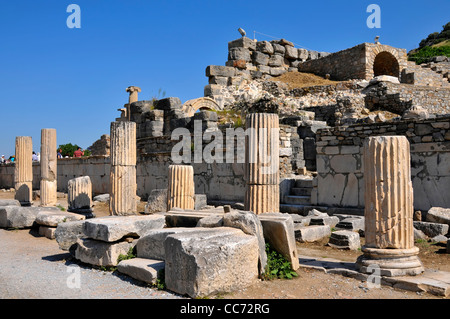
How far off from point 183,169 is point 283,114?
789 centimetres

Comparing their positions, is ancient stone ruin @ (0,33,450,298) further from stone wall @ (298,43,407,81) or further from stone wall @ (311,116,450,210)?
stone wall @ (298,43,407,81)

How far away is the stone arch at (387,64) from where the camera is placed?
2581cm

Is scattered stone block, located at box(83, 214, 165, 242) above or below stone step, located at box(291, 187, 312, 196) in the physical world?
below

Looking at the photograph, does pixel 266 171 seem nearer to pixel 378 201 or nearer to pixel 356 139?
pixel 378 201

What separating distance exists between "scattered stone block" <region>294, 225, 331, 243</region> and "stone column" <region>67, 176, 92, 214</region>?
6.09m

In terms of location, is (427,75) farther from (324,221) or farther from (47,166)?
(47,166)

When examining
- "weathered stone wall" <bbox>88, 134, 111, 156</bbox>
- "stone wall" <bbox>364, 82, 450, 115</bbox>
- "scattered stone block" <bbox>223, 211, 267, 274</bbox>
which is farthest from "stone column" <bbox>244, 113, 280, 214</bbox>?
"weathered stone wall" <bbox>88, 134, 111, 156</bbox>

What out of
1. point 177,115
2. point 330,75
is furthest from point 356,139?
point 330,75

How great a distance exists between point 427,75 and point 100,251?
952 inches

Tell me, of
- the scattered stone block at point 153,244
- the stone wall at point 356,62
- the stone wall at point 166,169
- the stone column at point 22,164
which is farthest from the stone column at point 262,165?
the stone wall at point 356,62

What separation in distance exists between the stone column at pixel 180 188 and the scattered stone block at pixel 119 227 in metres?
2.75

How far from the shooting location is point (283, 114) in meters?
16.8

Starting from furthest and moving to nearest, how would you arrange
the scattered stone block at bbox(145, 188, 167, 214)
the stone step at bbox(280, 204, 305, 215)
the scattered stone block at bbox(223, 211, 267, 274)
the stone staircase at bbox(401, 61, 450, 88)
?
the stone staircase at bbox(401, 61, 450, 88)
the scattered stone block at bbox(145, 188, 167, 214)
the stone step at bbox(280, 204, 305, 215)
the scattered stone block at bbox(223, 211, 267, 274)

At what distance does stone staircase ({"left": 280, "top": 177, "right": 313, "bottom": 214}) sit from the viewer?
437 inches
